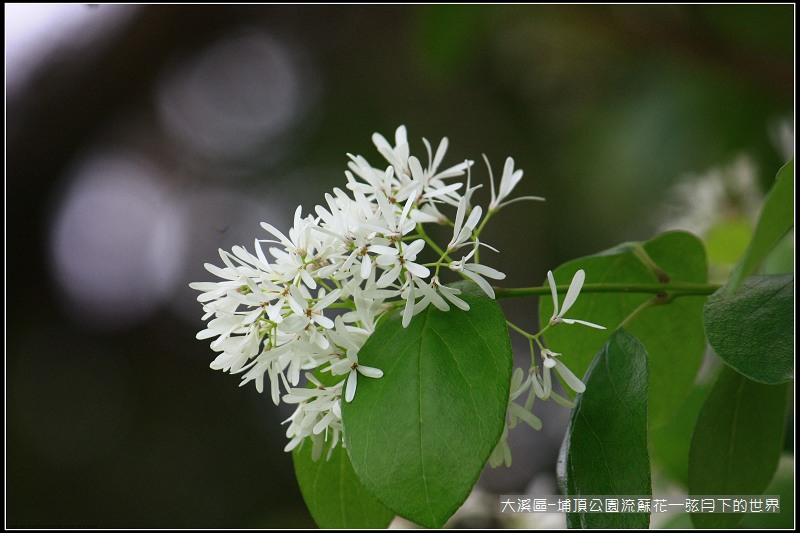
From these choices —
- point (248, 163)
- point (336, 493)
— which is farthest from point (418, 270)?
point (248, 163)

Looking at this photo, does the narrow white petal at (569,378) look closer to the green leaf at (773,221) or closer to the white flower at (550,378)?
the white flower at (550,378)

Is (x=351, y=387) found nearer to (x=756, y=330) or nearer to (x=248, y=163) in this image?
(x=756, y=330)

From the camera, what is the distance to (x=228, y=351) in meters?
0.47

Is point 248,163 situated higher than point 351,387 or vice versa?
point 248,163

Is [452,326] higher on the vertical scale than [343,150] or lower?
lower

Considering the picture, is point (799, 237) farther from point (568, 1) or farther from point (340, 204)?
point (568, 1)

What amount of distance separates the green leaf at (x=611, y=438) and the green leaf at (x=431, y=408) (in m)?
0.09

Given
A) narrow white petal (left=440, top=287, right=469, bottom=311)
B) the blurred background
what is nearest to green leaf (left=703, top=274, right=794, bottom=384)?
narrow white petal (left=440, top=287, right=469, bottom=311)

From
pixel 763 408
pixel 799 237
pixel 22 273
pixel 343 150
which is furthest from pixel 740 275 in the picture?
pixel 343 150

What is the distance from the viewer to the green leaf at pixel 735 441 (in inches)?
22.0

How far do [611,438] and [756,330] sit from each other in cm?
11

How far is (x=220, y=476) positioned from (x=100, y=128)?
102 cm

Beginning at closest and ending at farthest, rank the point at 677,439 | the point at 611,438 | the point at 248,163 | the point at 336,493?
the point at 611,438, the point at 336,493, the point at 677,439, the point at 248,163

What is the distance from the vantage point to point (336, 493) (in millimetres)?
568
